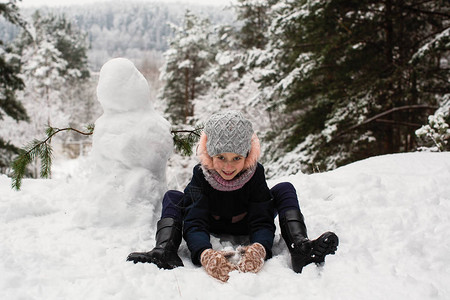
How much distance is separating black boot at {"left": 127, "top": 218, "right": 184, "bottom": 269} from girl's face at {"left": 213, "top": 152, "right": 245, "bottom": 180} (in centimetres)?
45

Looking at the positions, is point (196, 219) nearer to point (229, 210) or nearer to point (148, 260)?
point (229, 210)

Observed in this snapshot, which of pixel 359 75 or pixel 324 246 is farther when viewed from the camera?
pixel 359 75

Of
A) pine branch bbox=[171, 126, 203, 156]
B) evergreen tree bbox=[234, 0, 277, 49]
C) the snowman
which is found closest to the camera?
the snowman

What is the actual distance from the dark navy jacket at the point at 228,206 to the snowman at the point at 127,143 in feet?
1.62

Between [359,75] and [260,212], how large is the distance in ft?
19.6

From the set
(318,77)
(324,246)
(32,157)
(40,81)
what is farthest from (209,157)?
(40,81)

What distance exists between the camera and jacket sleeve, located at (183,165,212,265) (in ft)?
5.99

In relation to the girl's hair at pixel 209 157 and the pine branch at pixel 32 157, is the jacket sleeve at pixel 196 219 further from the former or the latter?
the pine branch at pixel 32 157

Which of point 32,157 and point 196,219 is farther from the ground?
point 32,157

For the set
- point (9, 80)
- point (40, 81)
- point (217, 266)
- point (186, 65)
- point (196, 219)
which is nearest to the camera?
point (217, 266)

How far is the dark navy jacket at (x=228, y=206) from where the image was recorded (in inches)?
78.4

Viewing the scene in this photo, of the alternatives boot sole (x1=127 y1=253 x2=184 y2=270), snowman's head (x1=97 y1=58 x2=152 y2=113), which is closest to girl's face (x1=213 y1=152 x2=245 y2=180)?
boot sole (x1=127 y1=253 x2=184 y2=270)

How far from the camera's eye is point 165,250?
69.7 inches

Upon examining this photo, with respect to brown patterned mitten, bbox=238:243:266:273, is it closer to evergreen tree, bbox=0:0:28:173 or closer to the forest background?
the forest background
